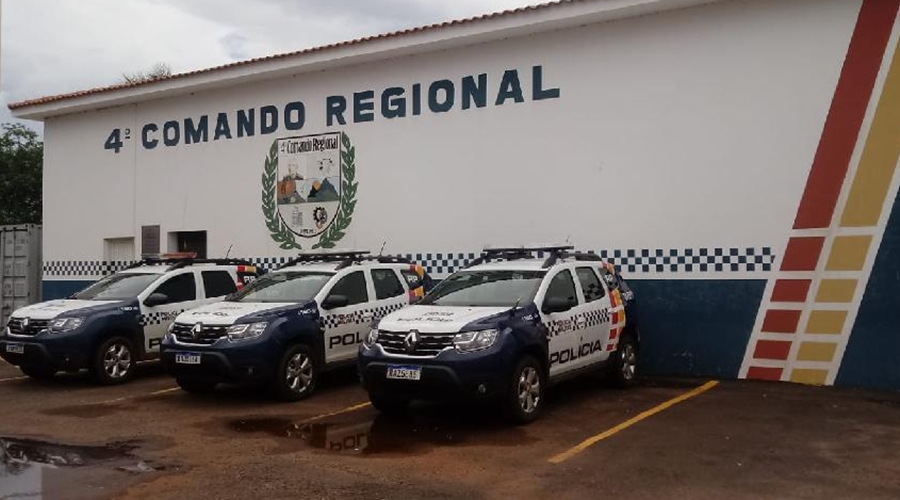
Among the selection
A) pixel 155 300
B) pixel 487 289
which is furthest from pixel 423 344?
pixel 155 300

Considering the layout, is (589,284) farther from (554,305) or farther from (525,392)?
(525,392)

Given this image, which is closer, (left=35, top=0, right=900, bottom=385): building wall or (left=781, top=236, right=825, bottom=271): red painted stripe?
(left=781, top=236, right=825, bottom=271): red painted stripe

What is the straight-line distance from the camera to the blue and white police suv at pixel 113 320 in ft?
34.3

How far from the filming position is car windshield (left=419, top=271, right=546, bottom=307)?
8.41 m

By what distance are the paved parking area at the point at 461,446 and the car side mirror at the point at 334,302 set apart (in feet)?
3.60

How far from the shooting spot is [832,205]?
1009 cm

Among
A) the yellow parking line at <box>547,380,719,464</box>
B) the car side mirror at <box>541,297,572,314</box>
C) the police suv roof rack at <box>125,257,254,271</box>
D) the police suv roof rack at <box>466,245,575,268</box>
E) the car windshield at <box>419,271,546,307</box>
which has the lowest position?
the yellow parking line at <box>547,380,719,464</box>

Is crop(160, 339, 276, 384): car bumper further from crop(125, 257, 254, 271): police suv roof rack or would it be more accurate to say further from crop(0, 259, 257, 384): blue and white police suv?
crop(125, 257, 254, 271): police suv roof rack

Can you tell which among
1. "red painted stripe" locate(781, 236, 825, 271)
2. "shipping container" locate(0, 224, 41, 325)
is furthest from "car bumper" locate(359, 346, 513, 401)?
"shipping container" locate(0, 224, 41, 325)

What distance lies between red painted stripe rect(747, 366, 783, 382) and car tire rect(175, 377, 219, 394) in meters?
6.88

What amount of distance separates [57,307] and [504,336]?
6723 mm

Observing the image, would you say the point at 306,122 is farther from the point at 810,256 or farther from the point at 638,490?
the point at 638,490

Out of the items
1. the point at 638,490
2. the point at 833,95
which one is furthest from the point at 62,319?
the point at 833,95

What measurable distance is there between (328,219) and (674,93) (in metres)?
6.38
